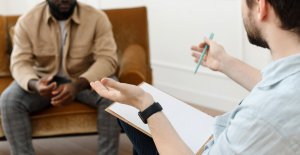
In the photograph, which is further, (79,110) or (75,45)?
(75,45)

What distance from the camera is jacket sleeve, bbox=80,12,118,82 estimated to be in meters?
2.68

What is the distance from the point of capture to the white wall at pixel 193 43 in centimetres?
333

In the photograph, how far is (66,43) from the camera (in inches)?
108

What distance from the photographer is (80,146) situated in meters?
3.03

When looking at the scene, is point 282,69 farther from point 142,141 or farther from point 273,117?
point 142,141

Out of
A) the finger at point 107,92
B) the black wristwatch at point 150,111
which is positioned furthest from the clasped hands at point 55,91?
the black wristwatch at point 150,111

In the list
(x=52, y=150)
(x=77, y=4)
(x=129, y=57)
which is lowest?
(x=52, y=150)

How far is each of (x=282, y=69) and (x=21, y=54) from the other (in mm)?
1952

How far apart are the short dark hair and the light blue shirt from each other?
64 millimetres

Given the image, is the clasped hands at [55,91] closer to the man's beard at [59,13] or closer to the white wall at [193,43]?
the man's beard at [59,13]

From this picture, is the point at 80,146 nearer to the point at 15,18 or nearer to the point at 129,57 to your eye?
the point at 129,57

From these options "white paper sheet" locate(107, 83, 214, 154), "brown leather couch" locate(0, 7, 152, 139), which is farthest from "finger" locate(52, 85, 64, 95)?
"white paper sheet" locate(107, 83, 214, 154)

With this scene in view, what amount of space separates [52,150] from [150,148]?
60.3 inches

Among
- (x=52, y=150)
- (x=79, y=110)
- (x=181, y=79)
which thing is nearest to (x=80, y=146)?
(x=52, y=150)
